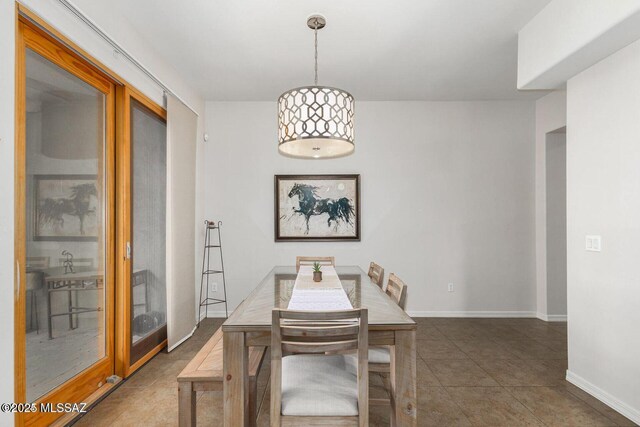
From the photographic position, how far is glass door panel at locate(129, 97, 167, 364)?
119 inches

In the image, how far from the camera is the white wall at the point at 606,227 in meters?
2.25

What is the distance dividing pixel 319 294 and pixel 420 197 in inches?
110

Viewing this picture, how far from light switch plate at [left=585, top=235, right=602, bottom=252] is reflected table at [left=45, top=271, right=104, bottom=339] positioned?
11.9 ft

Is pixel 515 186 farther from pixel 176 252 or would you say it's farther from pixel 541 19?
pixel 176 252

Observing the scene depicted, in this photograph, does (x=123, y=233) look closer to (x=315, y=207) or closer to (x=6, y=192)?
(x=6, y=192)

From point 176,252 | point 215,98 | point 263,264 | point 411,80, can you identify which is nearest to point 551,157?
point 411,80

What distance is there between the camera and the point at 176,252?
11.8 ft

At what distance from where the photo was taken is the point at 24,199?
1882mm

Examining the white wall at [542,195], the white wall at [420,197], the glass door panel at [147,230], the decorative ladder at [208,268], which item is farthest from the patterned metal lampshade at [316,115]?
the white wall at [542,195]

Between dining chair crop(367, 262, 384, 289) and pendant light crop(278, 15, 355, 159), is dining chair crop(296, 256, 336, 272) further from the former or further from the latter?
pendant light crop(278, 15, 355, 159)

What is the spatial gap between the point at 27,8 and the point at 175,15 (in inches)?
41.2

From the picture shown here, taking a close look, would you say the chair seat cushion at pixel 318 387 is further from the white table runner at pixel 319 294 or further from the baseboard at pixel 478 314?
the baseboard at pixel 478 314

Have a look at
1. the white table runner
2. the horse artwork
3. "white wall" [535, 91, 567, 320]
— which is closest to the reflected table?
the horse artwork

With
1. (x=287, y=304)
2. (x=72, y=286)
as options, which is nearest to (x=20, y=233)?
(x=72, y=286)
